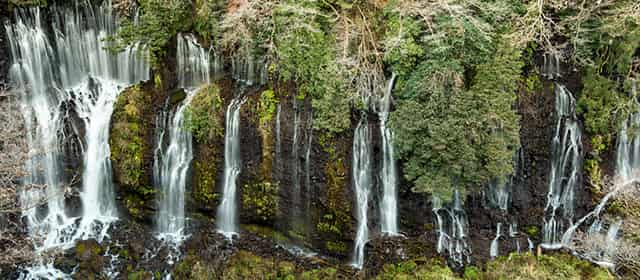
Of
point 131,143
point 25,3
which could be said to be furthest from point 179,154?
point 25,3

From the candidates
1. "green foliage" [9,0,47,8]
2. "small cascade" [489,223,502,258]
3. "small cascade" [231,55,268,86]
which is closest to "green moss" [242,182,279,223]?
"small cascade" [231,55,268,86]

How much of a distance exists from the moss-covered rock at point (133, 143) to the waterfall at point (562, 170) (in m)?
9.80

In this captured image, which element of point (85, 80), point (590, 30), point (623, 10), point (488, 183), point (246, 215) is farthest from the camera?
point (85, 80)

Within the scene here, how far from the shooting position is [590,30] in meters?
10.1

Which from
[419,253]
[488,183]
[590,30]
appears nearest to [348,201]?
[419,253]

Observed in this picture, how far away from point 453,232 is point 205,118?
21.5 feet

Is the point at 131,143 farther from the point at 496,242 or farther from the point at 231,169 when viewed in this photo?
the point at 496,242

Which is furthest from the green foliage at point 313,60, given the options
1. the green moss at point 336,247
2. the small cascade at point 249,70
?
the green moss at point 336,247

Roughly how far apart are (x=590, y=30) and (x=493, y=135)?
331 centimetres

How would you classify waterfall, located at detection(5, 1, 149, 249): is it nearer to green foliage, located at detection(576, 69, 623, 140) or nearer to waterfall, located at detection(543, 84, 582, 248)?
waterfall, located at detection(543, 84, 582, 248)

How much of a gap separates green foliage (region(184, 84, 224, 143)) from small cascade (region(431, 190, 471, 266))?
18.3ft

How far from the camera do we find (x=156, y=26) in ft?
38.0

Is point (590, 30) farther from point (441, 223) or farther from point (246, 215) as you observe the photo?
point (246, 215)

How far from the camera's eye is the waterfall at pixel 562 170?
10.7 meters
